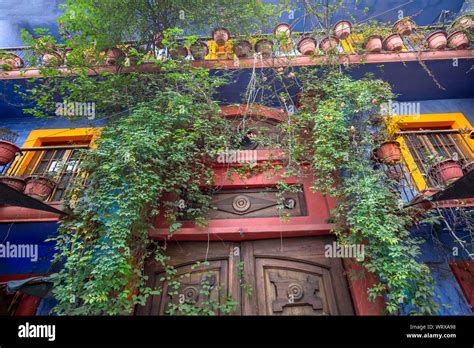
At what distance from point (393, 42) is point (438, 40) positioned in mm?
958

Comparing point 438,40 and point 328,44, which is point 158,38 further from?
point 438,40

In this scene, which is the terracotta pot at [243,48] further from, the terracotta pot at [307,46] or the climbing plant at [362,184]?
the climbing plant at [362,184]

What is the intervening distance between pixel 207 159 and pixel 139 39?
3.40m

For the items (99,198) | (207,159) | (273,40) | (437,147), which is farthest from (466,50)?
(99,198)

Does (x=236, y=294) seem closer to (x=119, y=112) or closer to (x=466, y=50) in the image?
(x=119, y=112)

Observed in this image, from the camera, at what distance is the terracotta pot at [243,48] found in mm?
6590

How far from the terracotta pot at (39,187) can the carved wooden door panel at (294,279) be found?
133 inches

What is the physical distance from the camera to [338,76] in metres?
5.93

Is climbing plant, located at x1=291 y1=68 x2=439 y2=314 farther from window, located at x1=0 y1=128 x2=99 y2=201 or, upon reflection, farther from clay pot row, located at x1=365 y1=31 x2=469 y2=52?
window, located at x1=0 y1=128 x2=99 y2=201

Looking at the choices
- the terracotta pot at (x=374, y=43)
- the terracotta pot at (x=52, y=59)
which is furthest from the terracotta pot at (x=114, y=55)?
the terracotta pot at (x=374, y=43)

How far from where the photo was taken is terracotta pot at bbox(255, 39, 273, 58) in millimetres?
6582

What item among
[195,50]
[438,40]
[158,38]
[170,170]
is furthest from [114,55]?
[438,40]

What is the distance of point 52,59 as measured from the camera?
6.45m
